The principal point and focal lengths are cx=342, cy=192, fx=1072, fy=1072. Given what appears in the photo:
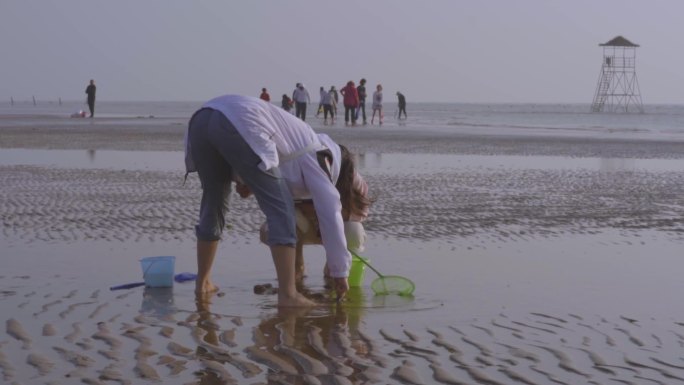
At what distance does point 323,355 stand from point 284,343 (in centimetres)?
26

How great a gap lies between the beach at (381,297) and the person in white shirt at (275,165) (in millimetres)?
297

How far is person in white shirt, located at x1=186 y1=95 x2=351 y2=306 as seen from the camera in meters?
5.23

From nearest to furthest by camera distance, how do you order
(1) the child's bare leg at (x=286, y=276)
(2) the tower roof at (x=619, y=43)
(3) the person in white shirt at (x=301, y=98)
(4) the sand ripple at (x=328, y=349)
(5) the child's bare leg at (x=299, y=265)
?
1. (4) the sand ripple at (x=328, y=349)
2. (1) the child's bare leg at (x=286, y=276)
3. (5) the child's bare leg at (x=299, y=265)
4. (3) the person in white shirt at (x=301, y=98)
5. (2) the tower roof at (x=619, y=43)

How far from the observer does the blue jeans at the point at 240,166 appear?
525 centimetres

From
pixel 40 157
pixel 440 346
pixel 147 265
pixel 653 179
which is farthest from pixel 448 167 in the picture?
pixel 440 346

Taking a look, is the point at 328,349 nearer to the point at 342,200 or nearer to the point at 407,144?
the point at 342,200

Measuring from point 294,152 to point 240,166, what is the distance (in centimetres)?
29

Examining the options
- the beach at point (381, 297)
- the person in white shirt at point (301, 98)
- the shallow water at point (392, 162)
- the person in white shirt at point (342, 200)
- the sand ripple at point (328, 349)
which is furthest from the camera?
the person in white shirt at point (301, 98)

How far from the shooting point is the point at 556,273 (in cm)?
673

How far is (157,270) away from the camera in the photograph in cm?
608

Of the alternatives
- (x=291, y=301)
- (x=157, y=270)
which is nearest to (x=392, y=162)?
(x=157, y=270)

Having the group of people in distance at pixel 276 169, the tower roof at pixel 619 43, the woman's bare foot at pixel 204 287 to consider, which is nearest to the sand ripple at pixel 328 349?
the group of people in distance at pixel 276 169

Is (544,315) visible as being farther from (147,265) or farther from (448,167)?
(448,167)

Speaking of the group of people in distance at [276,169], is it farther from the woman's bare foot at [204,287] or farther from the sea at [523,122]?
the sea at [523,122]
